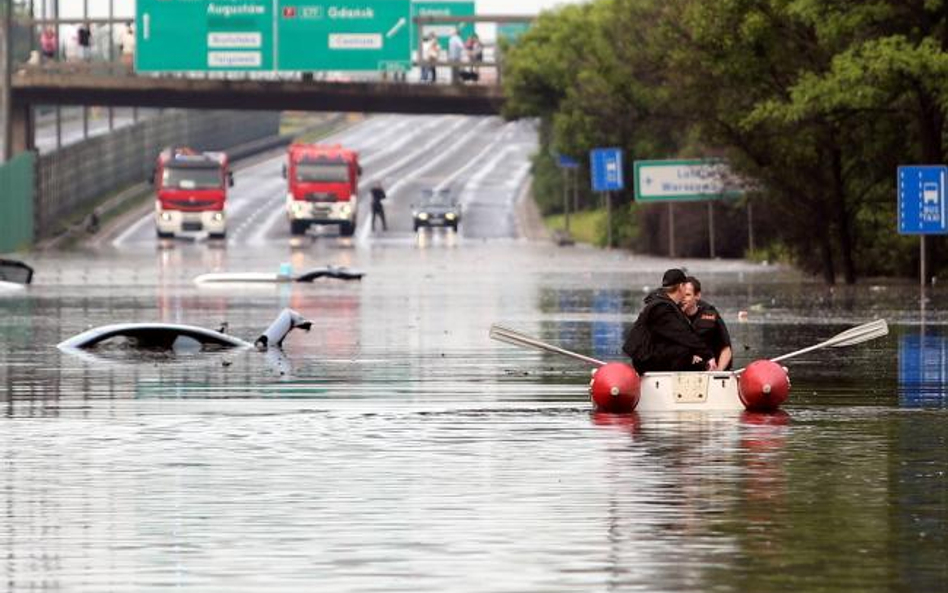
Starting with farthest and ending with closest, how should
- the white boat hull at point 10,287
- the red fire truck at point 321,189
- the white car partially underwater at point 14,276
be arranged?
the red fire truck at point 321,189 → the white car partially underwater at point 14,276 → the white boat hull at point 10,287

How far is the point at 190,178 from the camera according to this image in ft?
374

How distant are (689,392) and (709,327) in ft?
2.48

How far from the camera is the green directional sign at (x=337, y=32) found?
103 metres

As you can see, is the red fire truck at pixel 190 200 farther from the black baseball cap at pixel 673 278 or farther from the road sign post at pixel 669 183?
the black baseball cap at pixel 673 278

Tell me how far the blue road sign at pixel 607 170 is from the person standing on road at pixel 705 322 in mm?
72292

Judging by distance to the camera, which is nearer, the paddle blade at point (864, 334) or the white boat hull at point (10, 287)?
the paddle blade at point (864, 334)

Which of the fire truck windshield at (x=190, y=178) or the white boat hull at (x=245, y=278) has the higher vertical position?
the fire truck windshield at (x=190, y=178)

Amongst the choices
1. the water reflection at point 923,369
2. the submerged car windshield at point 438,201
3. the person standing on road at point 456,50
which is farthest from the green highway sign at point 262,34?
the water reflection at point 923,369

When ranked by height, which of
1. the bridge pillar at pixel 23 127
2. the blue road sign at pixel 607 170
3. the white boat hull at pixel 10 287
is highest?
the bridge pillar at pixel 23 127

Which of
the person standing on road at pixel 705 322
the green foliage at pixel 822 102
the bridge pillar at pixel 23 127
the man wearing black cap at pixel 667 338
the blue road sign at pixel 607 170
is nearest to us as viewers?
the man wearing black cap at pixel 667 338

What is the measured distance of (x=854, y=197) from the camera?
63.9 meters

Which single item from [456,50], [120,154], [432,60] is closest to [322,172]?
[456,50]

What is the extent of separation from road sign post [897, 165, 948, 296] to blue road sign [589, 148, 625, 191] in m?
40.3

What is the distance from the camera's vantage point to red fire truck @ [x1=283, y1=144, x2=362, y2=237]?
380 ft
